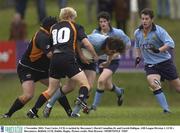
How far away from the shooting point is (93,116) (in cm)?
1678

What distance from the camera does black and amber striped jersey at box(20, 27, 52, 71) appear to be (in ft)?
51.9

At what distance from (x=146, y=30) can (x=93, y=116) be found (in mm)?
2064

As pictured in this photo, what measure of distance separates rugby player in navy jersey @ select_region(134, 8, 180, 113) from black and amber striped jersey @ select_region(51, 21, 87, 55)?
6.22ft

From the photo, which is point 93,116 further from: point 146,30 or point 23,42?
point 23,42

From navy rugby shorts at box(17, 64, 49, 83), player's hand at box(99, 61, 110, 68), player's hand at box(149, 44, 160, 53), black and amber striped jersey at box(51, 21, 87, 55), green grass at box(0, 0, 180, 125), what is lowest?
green grass at box(0, 0, 180, 125)

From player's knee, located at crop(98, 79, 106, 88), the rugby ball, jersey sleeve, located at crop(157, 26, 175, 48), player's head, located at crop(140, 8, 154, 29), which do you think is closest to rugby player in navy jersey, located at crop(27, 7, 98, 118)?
the rugby ball

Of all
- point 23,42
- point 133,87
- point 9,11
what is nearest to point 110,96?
point 133,87

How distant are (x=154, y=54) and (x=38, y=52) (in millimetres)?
2473

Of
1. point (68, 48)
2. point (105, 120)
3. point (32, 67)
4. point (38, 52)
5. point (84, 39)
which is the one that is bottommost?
point (105, 120)

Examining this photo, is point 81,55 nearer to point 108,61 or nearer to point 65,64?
point 65,64

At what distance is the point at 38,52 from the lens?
16234mm

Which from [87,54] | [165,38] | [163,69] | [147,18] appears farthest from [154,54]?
[87,54]

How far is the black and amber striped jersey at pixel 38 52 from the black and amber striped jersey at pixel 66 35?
1.02ft

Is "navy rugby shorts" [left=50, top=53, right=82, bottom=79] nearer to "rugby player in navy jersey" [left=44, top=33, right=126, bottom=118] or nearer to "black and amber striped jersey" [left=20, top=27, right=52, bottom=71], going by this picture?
"black and amber striped jersey" [left=20, top=27, right=52, bottom=71]
